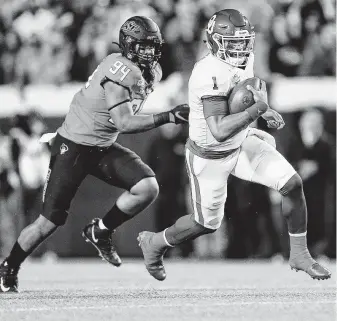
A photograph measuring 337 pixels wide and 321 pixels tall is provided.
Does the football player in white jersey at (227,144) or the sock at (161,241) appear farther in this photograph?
the sock at (161,241)

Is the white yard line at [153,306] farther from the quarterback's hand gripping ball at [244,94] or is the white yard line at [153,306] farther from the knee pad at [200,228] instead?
the quarterback's hand gripping ball at [244,94]

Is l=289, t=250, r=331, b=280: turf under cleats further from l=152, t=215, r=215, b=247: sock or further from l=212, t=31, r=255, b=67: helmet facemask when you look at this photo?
l=212, t=31, r=255, b=67: helmet facemask

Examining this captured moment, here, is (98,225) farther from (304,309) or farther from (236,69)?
(304,309)

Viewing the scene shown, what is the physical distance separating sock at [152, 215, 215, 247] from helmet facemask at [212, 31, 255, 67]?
1.07m

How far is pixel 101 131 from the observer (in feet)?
22.5

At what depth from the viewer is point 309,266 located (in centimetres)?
629

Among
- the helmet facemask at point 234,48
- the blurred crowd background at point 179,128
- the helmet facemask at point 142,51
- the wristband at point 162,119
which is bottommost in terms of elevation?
the blurred crowd background at point 179,128

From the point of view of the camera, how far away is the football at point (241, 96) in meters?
6.16

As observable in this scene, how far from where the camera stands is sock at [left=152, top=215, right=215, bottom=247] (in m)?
6.68

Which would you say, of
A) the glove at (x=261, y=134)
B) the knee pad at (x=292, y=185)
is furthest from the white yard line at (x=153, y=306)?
the glove at (x=261, y=134)

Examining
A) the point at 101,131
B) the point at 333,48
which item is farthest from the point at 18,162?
the point at 101,131

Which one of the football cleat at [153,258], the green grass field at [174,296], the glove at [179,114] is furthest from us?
the football cleat at [153,258]

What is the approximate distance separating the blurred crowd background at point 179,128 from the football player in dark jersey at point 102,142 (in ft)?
11.5

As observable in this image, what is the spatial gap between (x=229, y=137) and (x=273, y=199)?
4568 mm
